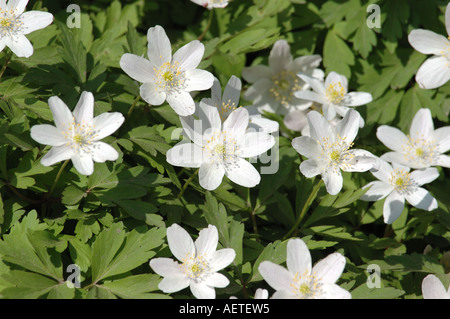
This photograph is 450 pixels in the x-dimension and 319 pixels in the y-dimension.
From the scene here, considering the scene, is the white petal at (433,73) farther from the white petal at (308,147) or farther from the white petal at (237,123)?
the white petal at (237,123)

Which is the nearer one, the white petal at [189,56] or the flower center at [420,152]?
the white petal at [189,56]

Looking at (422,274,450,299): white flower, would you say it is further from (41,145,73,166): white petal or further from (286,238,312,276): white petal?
(41,145,73,166): white petal

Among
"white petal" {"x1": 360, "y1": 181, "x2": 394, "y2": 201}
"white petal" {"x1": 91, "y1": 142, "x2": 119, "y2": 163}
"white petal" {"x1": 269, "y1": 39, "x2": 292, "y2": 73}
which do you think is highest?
"white petal" {"x1": 269, "y1": 39, "x2": 292, "y2": 73}

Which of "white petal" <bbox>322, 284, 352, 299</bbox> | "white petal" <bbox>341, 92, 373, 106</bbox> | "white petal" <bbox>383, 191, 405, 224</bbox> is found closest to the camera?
"white petal" <bbox>322, 284, 352, 299</bbox>

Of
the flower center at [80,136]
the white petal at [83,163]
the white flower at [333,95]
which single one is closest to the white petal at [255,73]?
the white flower at [333,95]

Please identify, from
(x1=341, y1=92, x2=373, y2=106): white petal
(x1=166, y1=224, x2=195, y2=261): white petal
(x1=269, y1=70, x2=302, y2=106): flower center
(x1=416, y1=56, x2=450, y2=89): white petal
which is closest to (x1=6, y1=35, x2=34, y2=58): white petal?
(x1=166, y1=224, x2=195, y2=261): white petal

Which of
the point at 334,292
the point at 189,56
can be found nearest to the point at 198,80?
the point at 189,56
